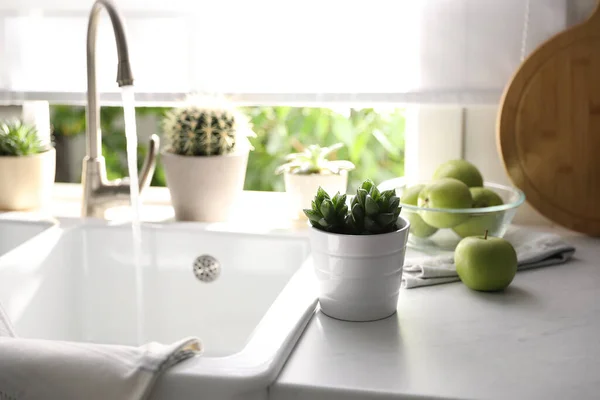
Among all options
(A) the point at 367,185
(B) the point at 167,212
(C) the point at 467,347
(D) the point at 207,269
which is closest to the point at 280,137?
(B) the point at 167,212

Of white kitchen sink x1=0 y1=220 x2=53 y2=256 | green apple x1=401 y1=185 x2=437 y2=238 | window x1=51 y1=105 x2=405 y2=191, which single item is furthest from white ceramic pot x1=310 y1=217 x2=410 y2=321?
window x1=51 y1=105 x2=405 y2=191

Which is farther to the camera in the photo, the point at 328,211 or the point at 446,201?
the point at 446,201

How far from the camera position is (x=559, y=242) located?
1.39 m

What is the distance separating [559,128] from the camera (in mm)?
1491

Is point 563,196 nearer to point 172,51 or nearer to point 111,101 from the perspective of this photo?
point 172,51

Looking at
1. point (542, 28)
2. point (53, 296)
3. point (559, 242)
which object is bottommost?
point (53, 296)

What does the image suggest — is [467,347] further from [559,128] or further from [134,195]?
[134,195]

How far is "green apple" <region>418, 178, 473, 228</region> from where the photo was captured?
1.34 m

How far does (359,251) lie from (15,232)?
0.80m

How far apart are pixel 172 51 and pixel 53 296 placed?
531 millimetres

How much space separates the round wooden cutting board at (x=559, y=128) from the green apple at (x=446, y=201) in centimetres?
20

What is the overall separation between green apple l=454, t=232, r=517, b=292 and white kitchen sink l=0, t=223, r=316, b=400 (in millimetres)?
274

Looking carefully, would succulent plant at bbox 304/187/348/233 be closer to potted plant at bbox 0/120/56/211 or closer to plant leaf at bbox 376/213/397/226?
plant leaf at bbox 376/213/397/226

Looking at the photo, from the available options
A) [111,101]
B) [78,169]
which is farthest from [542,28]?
[78,169]
